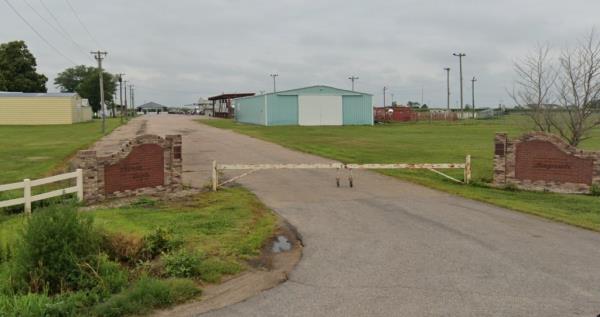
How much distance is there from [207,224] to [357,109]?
51.4 m

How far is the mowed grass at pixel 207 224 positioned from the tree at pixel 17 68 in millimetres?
81491

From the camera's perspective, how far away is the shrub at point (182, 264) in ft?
23.6

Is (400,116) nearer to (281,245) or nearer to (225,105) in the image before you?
(225,105)

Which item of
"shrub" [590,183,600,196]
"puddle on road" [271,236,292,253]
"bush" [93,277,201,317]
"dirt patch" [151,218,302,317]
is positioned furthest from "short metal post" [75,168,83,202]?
"shrub" [590,183,600,196]

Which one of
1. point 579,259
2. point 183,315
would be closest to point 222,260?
point 183,315

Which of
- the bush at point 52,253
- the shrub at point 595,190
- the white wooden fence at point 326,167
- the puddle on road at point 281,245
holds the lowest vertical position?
the puddle on road at point 281,245

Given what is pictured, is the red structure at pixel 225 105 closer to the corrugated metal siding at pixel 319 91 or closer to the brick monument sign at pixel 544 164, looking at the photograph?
the corrugated metal siding at pixel 319 91

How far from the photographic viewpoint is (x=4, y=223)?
34.9 feet

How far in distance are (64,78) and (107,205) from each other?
6078 inches

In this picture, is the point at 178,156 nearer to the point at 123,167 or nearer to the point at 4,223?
the point at 123,167

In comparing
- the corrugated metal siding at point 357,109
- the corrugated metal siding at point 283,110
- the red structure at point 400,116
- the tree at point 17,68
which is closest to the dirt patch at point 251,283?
the corrugated metal siding at point 283,110

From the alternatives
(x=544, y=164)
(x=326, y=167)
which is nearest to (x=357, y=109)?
(x=544, y=164)

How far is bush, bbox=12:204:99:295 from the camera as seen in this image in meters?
6.56

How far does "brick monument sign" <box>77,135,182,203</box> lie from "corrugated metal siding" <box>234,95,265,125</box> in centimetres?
4553
